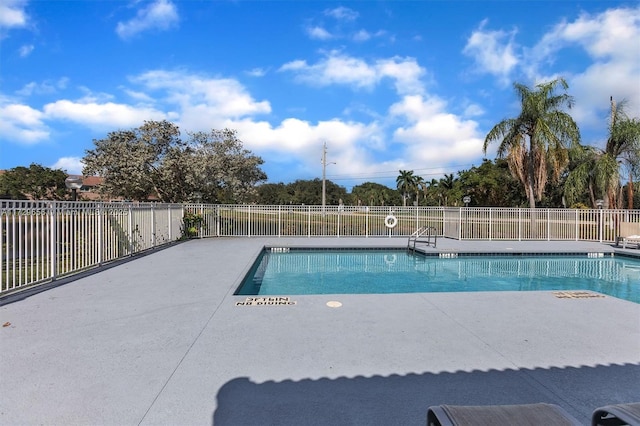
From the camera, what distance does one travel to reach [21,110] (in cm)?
1498

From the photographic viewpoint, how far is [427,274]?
8930 mm

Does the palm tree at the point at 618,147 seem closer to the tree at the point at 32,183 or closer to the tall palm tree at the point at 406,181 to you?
the tall palm tree at the point at 406,181

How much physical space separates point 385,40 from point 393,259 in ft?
26.2

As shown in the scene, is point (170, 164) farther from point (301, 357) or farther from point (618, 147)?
point (618, 147)

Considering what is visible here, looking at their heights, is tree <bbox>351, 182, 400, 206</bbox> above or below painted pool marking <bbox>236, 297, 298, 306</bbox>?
above

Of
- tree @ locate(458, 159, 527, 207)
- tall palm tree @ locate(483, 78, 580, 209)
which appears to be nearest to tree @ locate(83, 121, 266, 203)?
tall palm tree @ locate(483, 78, 580, 209)

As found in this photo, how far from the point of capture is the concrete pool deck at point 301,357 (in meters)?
2.25

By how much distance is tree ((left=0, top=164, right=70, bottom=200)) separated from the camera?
115 feet

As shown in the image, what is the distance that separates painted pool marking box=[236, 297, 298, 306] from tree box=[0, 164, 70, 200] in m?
39.4

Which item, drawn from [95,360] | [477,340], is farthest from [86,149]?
[477,340]

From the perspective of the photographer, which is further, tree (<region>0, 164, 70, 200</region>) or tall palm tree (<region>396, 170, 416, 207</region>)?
tall palm tree (<region>396, 170, 416, 207</region>)

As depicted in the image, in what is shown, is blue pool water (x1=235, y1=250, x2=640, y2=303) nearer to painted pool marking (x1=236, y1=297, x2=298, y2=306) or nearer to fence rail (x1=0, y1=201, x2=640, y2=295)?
painted pool marking (x1=236, y1=297, x2=298, y2=306)

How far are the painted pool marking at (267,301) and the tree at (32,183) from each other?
129 ft

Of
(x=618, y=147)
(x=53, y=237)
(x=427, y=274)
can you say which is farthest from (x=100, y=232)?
(x=618, y=147)
